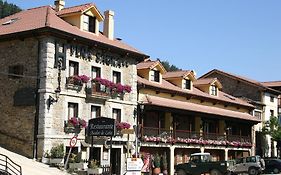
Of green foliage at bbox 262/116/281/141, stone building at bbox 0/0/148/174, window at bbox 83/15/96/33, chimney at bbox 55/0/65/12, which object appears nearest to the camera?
stone building at bbox 0/0/148/174

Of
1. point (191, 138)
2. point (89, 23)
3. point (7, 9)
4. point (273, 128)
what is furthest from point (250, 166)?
point (7, 9)

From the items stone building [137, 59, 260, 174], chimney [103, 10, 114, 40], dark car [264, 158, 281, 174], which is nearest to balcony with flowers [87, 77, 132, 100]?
stone building [137, 59, 260, 174]

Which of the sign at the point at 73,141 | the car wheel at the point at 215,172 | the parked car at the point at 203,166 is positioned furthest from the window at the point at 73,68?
the car wheel at the point at 215,172

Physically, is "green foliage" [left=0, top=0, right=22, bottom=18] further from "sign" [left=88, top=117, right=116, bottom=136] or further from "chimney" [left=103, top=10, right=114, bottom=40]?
"sign" [left=88, top=117, right=116, bottom=136]

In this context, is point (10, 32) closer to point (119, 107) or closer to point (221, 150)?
point (119, 107)

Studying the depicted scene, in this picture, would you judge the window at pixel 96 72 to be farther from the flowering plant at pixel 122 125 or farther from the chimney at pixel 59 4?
the chimney at pixel 59 4

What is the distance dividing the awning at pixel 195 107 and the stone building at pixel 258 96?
3.96m

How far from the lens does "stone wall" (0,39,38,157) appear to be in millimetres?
29109

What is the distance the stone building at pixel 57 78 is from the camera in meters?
28.8

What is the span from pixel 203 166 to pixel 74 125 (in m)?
10.3

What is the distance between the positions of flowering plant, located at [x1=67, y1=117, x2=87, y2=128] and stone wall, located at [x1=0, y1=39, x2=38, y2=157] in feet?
7.41

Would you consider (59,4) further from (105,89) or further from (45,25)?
(105,89)

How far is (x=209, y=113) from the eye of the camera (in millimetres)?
42594

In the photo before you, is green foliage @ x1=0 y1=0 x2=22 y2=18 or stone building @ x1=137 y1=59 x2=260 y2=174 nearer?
stone building @ x1=137 y1=59 x2=260 y2=174
